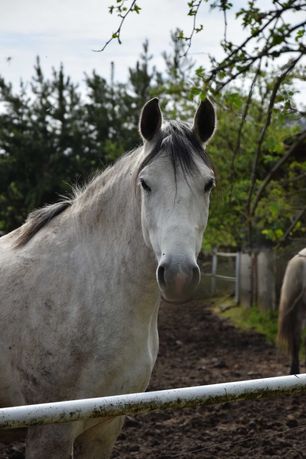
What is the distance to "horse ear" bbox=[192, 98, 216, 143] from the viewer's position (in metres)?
2.83

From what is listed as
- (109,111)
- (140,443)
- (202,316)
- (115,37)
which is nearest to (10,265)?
(115,37)

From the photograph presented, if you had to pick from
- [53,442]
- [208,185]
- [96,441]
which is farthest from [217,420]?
[208,185]

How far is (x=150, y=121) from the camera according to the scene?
2.80 m

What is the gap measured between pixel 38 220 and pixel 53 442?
119cm

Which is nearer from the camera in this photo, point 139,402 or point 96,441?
point 139,402

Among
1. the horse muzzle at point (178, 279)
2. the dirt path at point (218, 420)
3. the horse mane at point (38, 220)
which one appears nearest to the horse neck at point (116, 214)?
the horse mane at point (38, 220)

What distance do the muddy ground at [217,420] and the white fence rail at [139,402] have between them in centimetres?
101

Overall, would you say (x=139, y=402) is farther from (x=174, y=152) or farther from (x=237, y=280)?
(x=237, y=280)

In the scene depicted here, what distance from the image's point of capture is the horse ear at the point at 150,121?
2.78m

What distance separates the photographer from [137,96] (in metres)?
19.4

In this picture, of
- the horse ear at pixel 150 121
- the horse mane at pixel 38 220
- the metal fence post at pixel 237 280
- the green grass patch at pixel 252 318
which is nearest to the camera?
the horse ear at pixel 150 121

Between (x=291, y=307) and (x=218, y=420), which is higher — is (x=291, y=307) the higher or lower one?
the higher one

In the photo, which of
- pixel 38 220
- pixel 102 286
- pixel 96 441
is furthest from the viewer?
pixel 38 220

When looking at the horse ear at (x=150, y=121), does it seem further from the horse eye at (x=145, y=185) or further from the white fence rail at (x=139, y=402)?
the white fence rail at (x=139, y=402)
